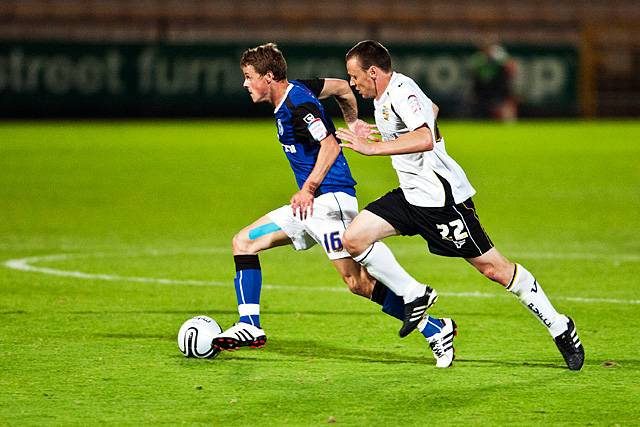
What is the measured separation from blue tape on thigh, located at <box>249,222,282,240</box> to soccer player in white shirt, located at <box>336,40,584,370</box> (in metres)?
0.53

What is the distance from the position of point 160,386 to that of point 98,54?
24003mm

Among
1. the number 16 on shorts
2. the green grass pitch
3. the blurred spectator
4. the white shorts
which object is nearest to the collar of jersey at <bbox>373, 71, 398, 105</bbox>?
the white shorts

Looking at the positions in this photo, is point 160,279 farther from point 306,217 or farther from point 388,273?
point 388,273

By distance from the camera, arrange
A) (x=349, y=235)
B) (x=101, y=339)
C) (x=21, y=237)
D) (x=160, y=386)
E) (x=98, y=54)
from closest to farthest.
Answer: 1. (x=160, y=386)
2. (x=349, y=235)
3. (x=101, y=339)
4. (x=21, y=237)
5. (x=98, y=54)

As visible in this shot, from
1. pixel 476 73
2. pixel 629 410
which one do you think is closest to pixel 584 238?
pixel 629 410

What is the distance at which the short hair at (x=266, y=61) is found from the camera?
701cm

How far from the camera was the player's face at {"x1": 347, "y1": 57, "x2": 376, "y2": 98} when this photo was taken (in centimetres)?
672

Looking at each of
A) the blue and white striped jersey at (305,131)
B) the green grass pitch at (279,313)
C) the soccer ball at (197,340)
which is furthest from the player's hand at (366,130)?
the soccer ball at (197,340)

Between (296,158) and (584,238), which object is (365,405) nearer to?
(296,158)

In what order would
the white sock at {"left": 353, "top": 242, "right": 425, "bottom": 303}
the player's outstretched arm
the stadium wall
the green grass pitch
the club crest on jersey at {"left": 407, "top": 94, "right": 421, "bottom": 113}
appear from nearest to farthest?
1. the green grass pitch
2. the player's outstretched arm
3. the club crest on jersey at {"left": 407, "top": 94, "right": 421, "bottom": 113}
4. the white sock at {"left": 353, "top": 242, "right": 425, "bottom": 303}
5. the stadium wall

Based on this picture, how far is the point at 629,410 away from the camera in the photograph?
5.76m

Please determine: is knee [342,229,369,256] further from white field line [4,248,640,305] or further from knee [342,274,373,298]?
white field line [4,248,640,305]

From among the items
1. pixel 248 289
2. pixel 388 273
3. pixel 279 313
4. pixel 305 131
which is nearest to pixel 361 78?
pixel 305 131

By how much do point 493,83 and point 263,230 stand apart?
2399 cm
